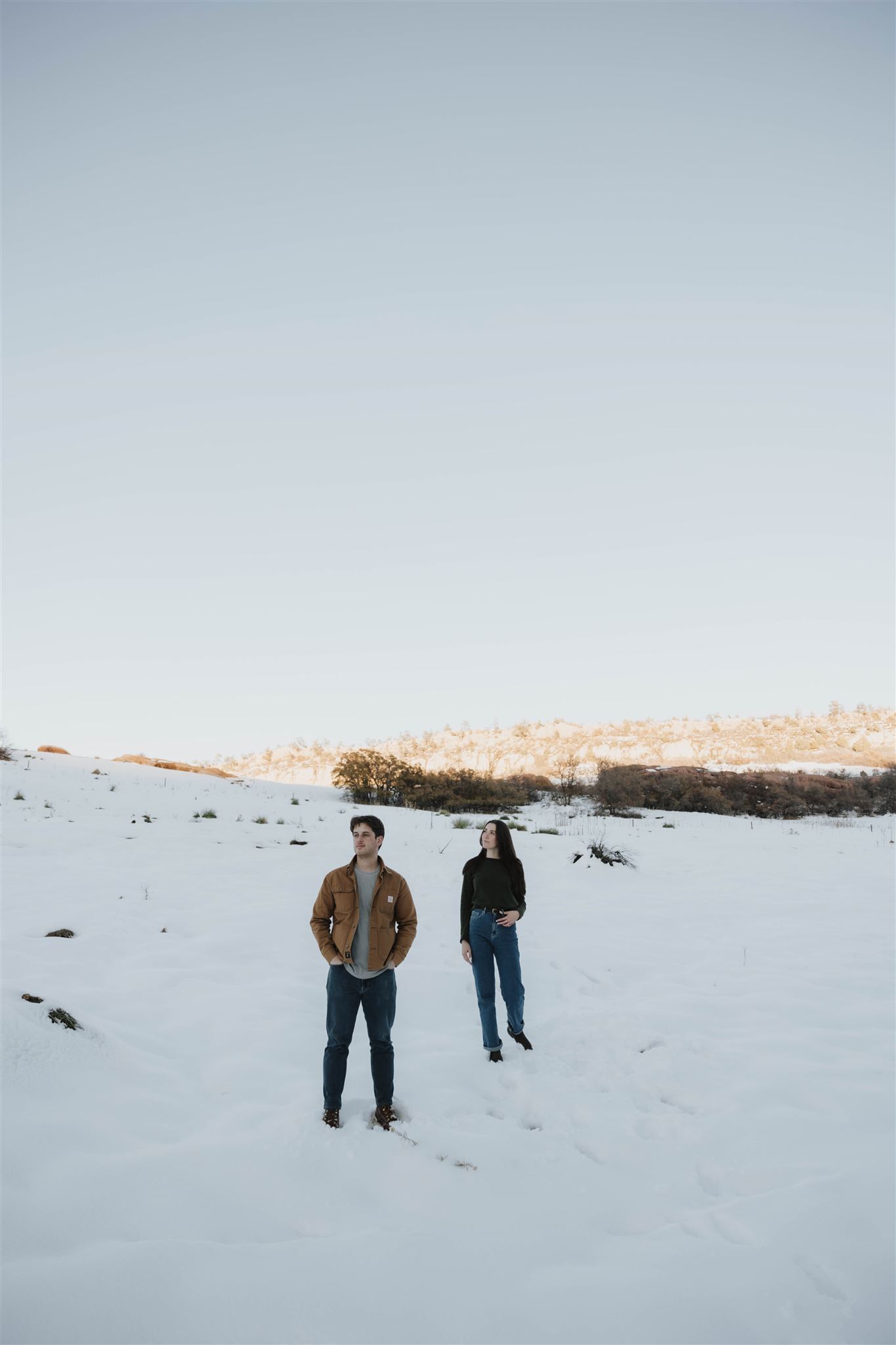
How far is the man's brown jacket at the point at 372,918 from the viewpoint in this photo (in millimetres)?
4035

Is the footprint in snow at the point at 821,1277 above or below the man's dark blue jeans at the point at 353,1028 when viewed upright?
below

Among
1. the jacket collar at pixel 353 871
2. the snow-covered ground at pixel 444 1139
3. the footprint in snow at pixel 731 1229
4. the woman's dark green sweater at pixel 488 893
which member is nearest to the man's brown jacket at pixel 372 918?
the jacket collar at pixel 353 871

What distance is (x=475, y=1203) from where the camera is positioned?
10.8 ft

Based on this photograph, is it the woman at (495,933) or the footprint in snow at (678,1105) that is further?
the woman at (495,933)

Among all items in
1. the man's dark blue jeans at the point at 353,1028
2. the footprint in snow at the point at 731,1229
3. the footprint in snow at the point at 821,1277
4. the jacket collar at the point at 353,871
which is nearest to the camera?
the footprint in snow at the point at 821,1277

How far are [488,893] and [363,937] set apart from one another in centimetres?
147

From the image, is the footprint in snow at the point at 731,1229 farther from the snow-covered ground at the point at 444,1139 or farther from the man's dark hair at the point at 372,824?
the man's dark hair at the point at 372,824

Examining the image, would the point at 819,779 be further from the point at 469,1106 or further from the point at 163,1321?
the point at 163,1321

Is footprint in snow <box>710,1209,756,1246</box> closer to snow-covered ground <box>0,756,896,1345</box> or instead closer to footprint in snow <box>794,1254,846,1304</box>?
snow-covered ground <box>0,756,896,1345</box>

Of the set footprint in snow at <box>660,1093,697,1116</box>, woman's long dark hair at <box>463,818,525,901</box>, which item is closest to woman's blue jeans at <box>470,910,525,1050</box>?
woman's long dark hair at <box>463,818,525,901</box>

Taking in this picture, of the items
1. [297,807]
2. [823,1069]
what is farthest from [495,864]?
[297,807]

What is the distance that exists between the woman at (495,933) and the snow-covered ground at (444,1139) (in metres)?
0.44

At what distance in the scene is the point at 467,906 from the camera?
5414 mm

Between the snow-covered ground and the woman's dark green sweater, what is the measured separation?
3.52ft
